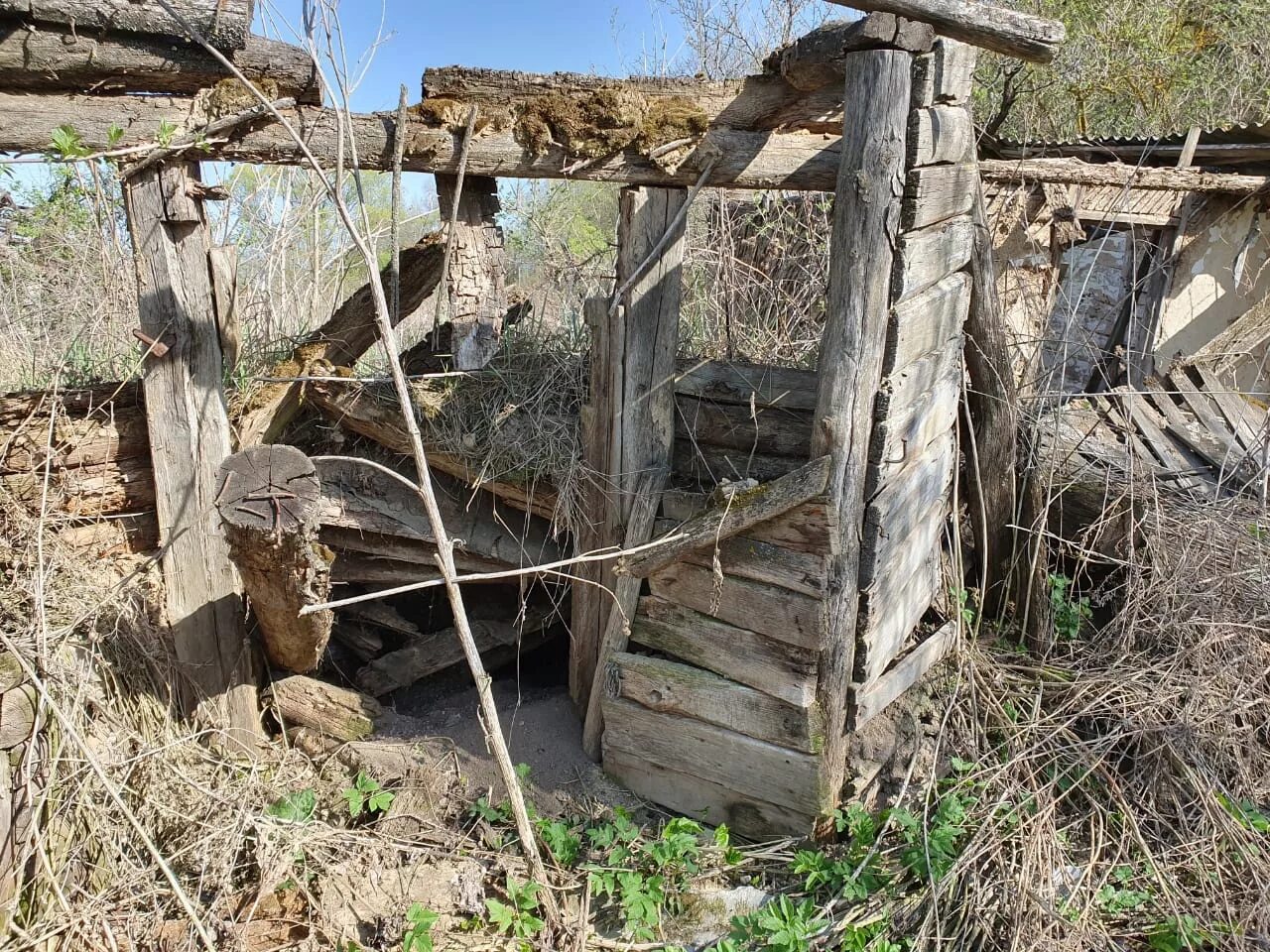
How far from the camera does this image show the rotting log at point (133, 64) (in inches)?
114

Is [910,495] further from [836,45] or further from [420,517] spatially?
[420,517]

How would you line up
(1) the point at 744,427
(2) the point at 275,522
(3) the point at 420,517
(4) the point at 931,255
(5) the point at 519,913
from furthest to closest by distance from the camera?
(3) the point at 420,517
(1) the point at 744,427
(4) the point at 931,255
(5) the point at 519,913
(2) the point at 275,522

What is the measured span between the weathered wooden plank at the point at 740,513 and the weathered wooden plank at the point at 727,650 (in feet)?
0.78

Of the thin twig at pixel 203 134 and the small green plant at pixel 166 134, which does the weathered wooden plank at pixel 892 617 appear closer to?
the thin twig at pixel 203 134

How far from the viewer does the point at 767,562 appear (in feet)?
10.9

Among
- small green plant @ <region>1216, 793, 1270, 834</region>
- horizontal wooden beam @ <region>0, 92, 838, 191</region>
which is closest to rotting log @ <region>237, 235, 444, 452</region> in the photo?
horizontal wooden beam @ <region>0, 92, 838, 191</region>

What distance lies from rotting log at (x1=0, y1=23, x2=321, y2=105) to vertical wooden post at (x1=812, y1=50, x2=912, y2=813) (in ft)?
6.26

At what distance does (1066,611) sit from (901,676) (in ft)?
3.89

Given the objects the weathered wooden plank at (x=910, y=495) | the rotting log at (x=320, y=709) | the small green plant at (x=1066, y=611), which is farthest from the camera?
the small green plant at (x=1066, y=611)

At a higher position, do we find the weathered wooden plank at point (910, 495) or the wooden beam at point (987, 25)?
the wooden beam at point (987, 25)

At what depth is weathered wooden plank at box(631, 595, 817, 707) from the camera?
11.0ft

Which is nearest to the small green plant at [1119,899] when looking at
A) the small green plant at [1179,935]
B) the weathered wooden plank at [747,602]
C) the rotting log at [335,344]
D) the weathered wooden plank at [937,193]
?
the small green plant at [1179,935]

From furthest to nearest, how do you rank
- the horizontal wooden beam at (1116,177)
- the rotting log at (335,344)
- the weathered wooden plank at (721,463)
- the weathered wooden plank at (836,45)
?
the horizontal wooden beam at (1116,177)
the rotting log at (335,344)
the weathered wooden plank at (721,463)
the weathered wooden plank at (836,45)

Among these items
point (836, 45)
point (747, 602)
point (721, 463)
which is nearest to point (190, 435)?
point (721, 463)
